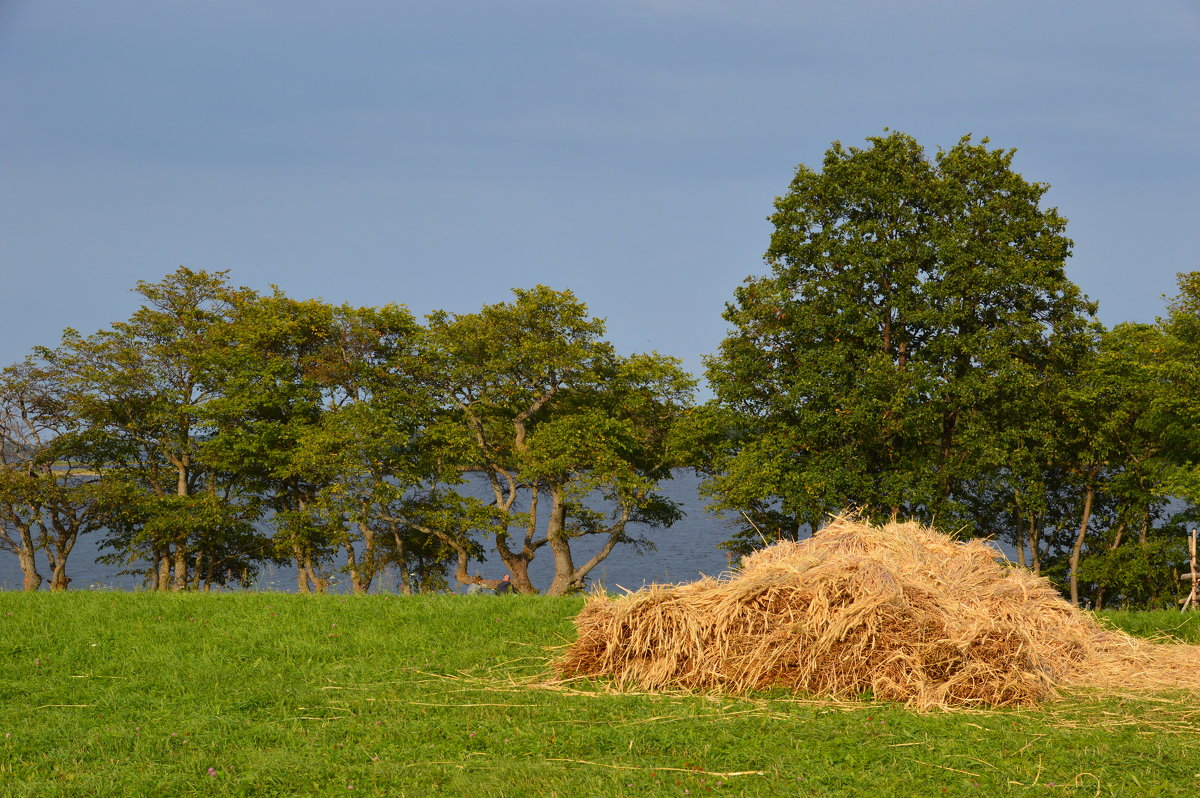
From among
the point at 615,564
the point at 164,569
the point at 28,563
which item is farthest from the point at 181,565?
the point at 615,564

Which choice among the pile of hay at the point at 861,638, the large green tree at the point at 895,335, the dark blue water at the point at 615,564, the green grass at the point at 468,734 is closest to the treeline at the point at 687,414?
the large green tree at the point at 895,335

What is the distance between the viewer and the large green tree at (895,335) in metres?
21.2

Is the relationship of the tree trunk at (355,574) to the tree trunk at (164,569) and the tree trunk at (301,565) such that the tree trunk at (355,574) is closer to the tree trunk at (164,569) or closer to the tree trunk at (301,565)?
the tree trunk at (301,565)

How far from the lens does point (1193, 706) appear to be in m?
6.90

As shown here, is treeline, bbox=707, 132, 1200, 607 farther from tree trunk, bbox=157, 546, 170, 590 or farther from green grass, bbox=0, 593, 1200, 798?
tree trunk, bbox=157, 546, 170, 590

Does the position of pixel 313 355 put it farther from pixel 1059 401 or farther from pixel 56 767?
pixel 56 767

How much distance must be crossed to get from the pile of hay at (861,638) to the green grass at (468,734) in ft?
1.19

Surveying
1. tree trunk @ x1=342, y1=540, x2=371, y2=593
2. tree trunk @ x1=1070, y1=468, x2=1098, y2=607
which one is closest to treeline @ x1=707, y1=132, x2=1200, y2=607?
tree trunk @ x1=1070, y1=468, x2=1098, y2=607

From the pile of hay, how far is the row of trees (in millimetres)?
18198

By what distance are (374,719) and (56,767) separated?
6.35ft

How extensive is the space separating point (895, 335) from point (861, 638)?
16995 millimetres

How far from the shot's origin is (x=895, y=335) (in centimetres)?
2314

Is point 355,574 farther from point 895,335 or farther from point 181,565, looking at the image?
point 895,335

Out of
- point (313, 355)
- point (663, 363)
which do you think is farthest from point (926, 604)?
point (313, 355)
